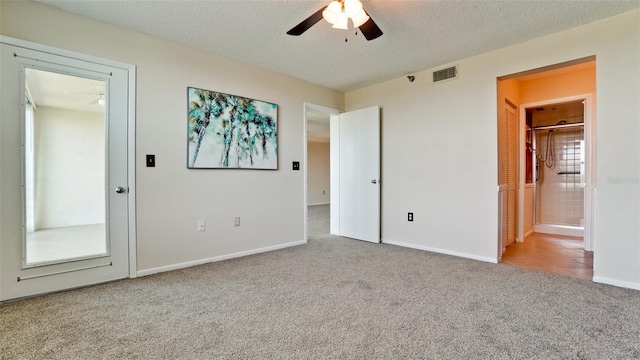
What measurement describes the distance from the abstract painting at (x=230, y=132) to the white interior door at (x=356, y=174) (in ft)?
4.16

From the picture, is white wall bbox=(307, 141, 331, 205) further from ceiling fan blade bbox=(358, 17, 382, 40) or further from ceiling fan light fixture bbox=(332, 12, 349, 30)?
ceiling fan light fixture bbox=(332, 12, 349, 30)

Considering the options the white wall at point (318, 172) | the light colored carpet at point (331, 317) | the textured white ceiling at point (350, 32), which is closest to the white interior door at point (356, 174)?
the textured white ceiling at point (350, 32)

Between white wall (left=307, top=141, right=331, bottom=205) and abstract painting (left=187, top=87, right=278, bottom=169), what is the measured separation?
5742mm

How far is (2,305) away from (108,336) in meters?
1.13

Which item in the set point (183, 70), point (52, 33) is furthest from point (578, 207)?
point (52, 33)

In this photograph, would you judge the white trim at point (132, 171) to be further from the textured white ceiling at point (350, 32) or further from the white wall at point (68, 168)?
the textured white ceiling at point (350, 32)

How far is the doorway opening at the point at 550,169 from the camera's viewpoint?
336 centimetres

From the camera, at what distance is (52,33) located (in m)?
2.32

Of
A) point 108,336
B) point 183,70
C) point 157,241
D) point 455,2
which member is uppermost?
point 455,2

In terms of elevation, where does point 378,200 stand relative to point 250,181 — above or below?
below

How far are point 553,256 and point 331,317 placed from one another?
10.1 feet

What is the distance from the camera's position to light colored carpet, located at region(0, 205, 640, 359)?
156 cm

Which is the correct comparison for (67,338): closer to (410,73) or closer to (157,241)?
(157,241)

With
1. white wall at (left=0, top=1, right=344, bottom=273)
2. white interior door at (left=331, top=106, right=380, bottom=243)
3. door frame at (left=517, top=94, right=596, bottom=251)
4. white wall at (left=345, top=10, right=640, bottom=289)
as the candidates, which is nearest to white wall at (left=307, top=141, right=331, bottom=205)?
white interior door at (left=331, top=106, right=380, bottom=243)
